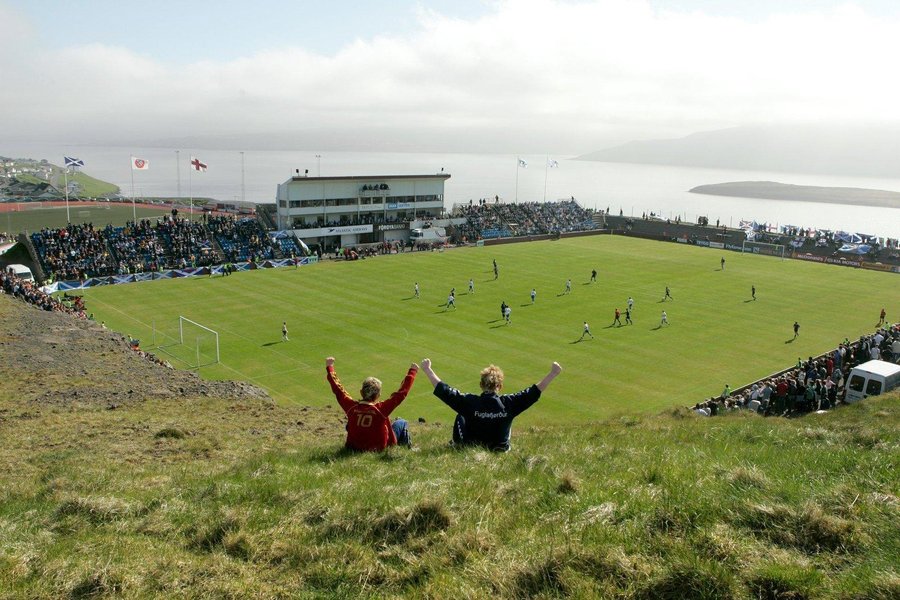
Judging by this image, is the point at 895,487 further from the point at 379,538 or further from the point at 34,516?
the point at 34,516

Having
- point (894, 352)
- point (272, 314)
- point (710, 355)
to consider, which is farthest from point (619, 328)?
point (272, 314)

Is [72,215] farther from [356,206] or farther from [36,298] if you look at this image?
[36,298]

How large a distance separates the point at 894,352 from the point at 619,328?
15307 millimetres

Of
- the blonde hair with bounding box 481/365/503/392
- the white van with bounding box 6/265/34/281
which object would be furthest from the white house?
the blonde hair with bounding box 481/365/503/392

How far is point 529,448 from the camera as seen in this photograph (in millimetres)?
11148

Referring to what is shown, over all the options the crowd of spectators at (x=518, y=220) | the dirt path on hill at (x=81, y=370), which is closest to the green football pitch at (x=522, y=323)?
the dirt path on hill at (x=81, y=370)

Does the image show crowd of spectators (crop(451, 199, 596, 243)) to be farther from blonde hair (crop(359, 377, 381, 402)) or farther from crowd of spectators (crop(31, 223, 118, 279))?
blonde hair (crop(359, 377, 381, 402))

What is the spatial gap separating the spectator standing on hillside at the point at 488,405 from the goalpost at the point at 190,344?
2740 cm

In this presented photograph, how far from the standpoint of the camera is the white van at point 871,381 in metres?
25.4

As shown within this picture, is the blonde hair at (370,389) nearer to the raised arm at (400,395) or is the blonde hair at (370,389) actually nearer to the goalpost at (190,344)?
the raised arm at (400,395)

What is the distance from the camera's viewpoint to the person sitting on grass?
957cm

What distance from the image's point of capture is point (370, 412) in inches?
388

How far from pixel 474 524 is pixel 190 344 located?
3469 centimetres

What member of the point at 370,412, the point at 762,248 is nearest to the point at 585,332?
the point at 370,412
